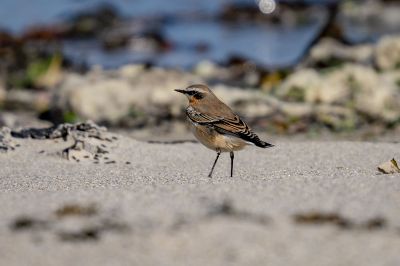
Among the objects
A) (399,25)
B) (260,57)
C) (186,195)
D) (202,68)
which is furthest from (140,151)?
(399,25)

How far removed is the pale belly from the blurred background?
3354 millimetres

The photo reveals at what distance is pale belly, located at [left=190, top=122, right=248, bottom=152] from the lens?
25.1 feet

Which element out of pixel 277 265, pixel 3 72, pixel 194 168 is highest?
pixel 277 265

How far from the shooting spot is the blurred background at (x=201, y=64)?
11.8 meters

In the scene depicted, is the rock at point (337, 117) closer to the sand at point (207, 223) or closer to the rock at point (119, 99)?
the rock at point (119, 99)

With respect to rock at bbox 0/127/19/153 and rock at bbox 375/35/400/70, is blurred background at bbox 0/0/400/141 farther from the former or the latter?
rock at bbox 0/127/19/153

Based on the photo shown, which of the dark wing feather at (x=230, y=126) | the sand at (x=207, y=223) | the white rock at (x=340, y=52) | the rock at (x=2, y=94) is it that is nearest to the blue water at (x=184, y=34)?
the white rock at (x=340, y=52)

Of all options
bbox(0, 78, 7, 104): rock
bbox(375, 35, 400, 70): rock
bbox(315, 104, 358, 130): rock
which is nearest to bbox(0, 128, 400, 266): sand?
bbox(315, 104, 358, 130): rock

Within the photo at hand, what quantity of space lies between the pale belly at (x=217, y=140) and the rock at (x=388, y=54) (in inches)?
270

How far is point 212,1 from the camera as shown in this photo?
26734mm

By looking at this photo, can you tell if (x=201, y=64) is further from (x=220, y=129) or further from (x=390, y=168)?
(x=390, y=168)

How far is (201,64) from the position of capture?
16.2 m

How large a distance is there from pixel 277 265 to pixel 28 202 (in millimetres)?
1960

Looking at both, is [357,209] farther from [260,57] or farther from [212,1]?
[212,1]
